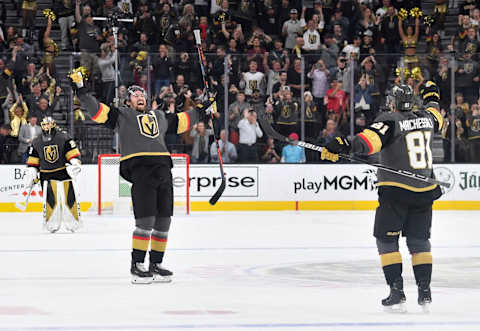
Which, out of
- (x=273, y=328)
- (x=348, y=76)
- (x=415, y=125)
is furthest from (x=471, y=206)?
(x=273, y=328)

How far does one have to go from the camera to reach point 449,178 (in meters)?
Result: 16.8

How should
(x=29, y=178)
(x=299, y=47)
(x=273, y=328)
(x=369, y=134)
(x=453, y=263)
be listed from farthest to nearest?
(x=299, y=47) < (x=29, y=178) < (x=453, y=263) < (x=369, y=134) < (x=273, y=328)

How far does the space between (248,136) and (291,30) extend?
2.88m

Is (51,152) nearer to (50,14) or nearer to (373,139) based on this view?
(50,14)

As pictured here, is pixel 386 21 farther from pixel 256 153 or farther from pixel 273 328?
pixel 273 328

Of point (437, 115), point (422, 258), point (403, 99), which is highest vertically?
point (403, 99)

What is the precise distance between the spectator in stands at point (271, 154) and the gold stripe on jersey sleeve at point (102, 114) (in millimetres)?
9319

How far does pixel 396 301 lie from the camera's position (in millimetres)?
5887

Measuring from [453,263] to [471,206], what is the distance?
8.53 m

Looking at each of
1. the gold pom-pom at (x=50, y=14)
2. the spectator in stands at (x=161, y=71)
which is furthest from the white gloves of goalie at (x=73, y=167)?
the gold pom-pom at (x=50, y=14)

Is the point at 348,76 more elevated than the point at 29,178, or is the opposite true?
the point at 348,76

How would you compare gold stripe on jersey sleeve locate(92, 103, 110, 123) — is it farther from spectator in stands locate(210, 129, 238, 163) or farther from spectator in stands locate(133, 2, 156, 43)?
spectator in stands locate(133, 2, 156, 43)

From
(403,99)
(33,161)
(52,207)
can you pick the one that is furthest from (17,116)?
(403,99)

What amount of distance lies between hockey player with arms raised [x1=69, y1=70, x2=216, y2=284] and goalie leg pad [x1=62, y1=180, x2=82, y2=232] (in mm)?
5020
